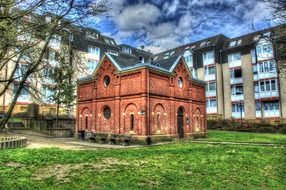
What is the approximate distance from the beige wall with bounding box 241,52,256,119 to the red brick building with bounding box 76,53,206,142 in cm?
1730

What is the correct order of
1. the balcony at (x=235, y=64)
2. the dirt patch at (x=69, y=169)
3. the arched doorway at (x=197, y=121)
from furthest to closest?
the balcony at (x=235, y=64)
the arched doorway at (x=197, y=121)
the dirt patch at (x=69, y=169)

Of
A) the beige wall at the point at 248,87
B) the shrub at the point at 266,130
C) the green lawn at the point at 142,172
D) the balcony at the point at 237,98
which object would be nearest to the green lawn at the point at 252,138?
the shrub at the point at 266,130

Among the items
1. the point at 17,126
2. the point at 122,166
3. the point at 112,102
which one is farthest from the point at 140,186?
the point at 17,126

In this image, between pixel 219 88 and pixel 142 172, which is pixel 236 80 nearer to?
pixel 219 88

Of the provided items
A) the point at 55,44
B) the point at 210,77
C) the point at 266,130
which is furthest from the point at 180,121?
the point at 210,77

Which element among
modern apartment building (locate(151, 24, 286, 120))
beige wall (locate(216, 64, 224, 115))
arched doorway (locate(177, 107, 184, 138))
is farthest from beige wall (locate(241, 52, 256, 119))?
arched doorway (locate(177, 107, 184, 138))

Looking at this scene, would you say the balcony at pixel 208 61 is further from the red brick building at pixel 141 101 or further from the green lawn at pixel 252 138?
the green lawn at pixel 252 138

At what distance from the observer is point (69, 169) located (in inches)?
433

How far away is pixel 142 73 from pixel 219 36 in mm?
34842

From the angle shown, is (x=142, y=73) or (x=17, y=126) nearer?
(x=142, y=73)

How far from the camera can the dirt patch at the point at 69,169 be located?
979 cm

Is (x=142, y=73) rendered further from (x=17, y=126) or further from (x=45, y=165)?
(x=17, y=126)

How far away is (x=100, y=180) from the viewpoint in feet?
31.1

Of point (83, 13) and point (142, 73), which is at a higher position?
point (142, 73)
